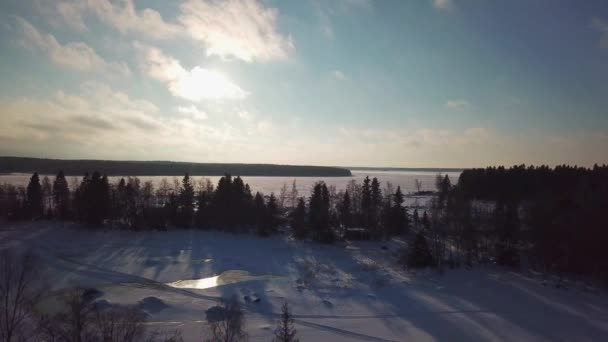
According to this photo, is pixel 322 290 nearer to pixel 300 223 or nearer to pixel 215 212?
pixel 300 223

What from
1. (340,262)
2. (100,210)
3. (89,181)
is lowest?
(340,262)

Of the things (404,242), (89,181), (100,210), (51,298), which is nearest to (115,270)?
(51,298)

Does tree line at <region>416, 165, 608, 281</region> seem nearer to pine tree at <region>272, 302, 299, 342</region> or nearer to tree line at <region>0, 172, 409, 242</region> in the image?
tree line at <region>0, 172, 409, 242</region>

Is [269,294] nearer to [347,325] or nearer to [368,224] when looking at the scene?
[347,325]

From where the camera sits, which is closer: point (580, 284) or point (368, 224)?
point (580, 284)

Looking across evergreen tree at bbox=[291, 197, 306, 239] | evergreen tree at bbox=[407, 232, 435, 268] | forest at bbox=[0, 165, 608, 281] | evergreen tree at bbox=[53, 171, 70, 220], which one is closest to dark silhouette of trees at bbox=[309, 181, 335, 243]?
forest at bbox=[0, 165, 608, 281]

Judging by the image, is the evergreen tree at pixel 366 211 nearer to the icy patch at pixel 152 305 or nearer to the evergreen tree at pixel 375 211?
the evergreen tree at pixel 375 211

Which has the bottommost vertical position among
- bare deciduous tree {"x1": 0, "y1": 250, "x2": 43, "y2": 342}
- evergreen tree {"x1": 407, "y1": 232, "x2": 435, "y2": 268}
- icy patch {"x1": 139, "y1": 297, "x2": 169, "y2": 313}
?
icy patch {"x1": 139, "y1": 297, "x2": 169, "y2": 313}
